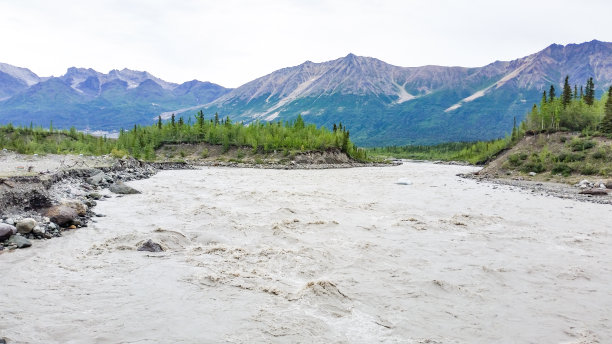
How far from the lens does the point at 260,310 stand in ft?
31.5

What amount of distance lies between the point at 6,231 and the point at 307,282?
1241cm

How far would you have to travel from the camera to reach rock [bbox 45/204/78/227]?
17578mm

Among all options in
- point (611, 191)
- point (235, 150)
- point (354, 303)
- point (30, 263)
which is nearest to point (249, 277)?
point (354, 303)

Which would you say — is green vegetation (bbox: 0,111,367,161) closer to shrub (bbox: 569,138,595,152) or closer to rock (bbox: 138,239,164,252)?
shrub (bbox: 569,138,595,152)

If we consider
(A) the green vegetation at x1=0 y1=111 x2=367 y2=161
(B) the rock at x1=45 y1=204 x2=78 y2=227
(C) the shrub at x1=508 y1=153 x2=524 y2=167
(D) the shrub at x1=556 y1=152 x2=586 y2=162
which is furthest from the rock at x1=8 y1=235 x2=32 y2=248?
(A) the green vegetation at x1=0 y1=111 x2=367 y2=161

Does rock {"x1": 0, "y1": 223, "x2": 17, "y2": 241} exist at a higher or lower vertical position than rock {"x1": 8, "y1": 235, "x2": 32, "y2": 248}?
higher

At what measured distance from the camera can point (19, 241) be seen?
14195 millimetres

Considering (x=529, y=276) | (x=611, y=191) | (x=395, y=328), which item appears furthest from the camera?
(x=611, y=191)

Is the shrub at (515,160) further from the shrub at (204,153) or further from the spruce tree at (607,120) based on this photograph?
the shrub at (204,153)

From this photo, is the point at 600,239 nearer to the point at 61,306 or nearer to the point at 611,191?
the point at 61,306

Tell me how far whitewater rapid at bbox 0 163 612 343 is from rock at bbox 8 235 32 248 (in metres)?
0.57

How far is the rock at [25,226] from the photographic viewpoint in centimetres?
1537

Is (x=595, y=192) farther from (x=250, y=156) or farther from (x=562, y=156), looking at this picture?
(x=250, y=156)

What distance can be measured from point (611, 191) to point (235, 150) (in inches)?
3666
